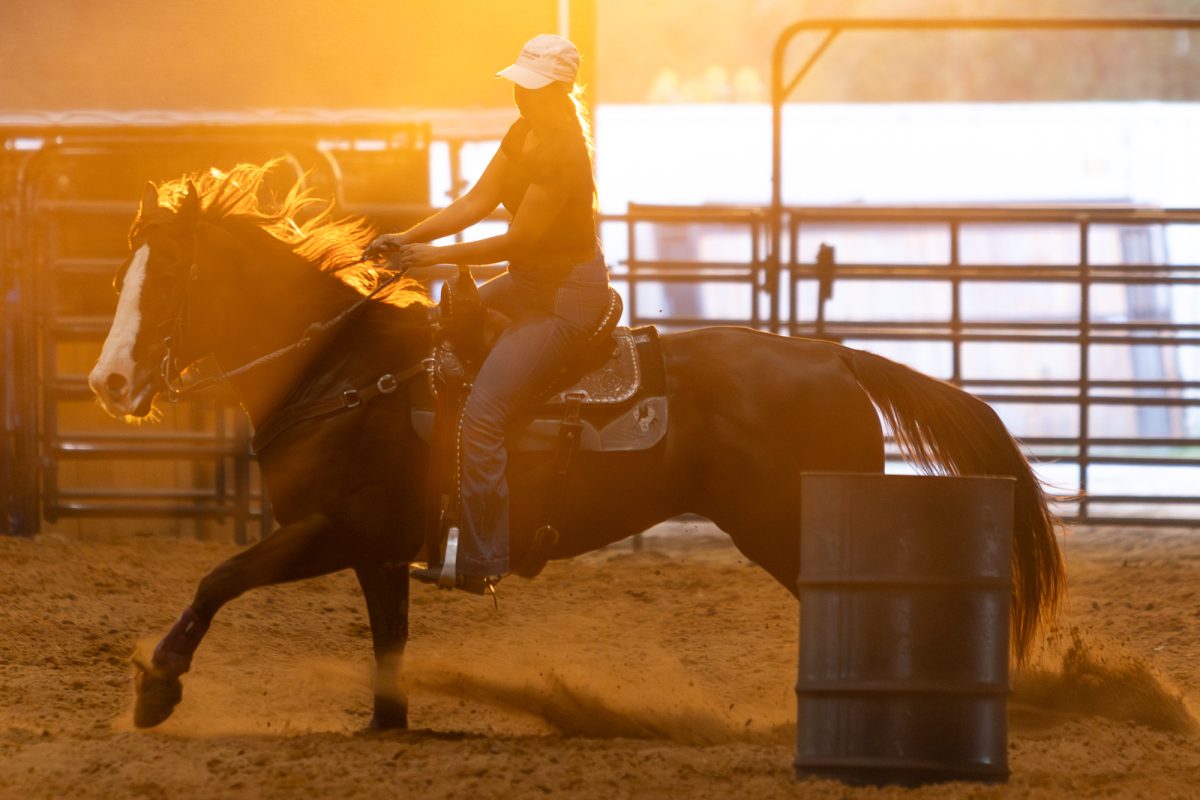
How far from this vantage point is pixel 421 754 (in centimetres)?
418

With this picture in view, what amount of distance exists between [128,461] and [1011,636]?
5.74 meters

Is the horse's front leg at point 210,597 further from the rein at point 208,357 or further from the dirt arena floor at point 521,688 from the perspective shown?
the rein at point 208,357

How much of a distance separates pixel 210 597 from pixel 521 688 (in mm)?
1228

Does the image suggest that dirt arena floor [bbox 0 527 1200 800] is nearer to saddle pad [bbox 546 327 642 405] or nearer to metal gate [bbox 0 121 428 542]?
metal gate [bbox 0 121 428 542]

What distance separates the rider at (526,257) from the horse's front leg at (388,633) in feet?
1.05

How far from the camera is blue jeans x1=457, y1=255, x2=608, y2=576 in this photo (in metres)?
4.53

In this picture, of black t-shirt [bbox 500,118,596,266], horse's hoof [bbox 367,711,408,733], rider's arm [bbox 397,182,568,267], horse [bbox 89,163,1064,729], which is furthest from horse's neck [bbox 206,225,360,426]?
horse's hoof [bbox 367,711,408,733]

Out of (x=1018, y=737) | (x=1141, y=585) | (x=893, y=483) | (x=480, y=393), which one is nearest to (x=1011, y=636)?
(x=1018, y=737)

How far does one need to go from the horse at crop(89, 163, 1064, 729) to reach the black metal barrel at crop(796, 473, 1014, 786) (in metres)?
0.78

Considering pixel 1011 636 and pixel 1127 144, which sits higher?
pixel 1127 144

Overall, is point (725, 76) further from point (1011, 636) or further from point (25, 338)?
point (1011, 636)

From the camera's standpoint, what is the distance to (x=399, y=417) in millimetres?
4711

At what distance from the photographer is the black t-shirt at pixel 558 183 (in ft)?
14.6

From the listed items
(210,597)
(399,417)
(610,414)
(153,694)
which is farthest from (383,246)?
(153,694)
